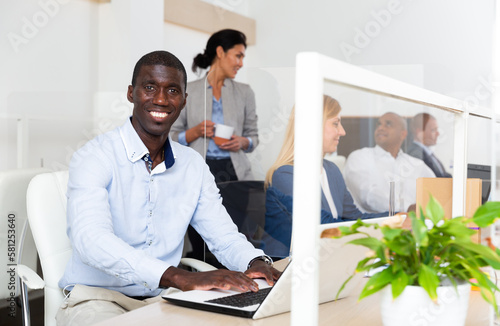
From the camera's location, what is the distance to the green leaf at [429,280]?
29.2 inches

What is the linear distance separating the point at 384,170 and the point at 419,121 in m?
0.36

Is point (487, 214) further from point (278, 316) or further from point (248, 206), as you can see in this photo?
point (248, 206)

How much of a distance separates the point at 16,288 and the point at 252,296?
117 cm

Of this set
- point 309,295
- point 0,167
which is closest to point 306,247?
point 309,295

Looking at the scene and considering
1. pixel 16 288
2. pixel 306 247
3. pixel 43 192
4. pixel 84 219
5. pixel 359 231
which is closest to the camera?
pixel 306 247

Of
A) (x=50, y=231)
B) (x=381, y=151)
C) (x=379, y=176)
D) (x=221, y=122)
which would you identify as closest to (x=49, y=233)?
(x=50, y=231)

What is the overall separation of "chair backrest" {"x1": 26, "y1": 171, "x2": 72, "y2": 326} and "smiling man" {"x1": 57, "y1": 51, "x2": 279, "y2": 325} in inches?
1.6

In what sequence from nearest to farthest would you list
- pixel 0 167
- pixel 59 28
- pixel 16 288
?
pixel 16 288 → pixel 0 167 → pixel 59 28

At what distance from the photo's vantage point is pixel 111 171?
1.61m

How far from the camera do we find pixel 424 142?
9.55 ft

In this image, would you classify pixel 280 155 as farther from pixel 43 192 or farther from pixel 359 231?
pixel 359 231

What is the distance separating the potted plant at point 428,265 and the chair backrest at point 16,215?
3.94 feet

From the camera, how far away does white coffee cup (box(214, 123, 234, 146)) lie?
101 inches

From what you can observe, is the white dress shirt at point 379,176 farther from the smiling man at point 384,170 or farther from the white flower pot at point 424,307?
the white flower pot at point 424,307
